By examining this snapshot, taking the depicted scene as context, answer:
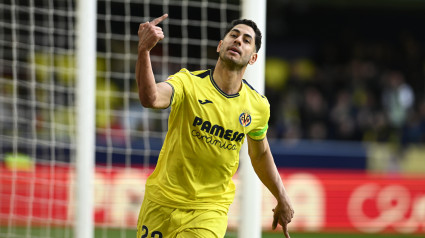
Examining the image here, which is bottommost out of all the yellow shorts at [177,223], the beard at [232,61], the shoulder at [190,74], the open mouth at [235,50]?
the yellow shorts at [177,223]

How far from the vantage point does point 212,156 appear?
4.80 metres

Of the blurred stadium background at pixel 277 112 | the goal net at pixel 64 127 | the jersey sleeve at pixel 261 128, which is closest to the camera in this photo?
the jersey sleeve at pixel 261 128

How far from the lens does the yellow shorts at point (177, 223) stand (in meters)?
4.77

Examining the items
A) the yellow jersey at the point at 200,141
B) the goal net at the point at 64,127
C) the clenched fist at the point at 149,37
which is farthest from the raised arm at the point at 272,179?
the goal net at the point at 64,127

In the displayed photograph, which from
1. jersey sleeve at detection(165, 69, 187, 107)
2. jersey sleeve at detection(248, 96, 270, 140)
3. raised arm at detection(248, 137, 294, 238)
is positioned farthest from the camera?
raised arm at detection(248, 137, 294, 238)

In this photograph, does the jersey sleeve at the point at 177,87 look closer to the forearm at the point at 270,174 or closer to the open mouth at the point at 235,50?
the open mouth at the point at 235,50

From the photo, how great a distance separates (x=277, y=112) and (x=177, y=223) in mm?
11880

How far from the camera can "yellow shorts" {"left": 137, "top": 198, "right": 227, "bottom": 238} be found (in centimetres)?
477

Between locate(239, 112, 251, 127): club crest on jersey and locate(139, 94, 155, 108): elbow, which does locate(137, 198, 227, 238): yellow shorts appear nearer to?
locate(239, 112, 251, 127): club crest on jersey

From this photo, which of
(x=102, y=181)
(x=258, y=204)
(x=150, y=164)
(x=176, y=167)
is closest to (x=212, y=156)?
(x=176, y=167)

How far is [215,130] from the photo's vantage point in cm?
474

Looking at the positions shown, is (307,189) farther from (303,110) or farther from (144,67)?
(144,67)

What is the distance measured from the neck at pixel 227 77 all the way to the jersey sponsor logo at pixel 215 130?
0.25m

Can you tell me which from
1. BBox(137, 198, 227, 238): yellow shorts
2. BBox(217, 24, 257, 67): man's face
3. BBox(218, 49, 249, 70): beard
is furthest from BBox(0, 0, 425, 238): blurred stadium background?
BBox(137, 198, 227, 238): yellow shorts
